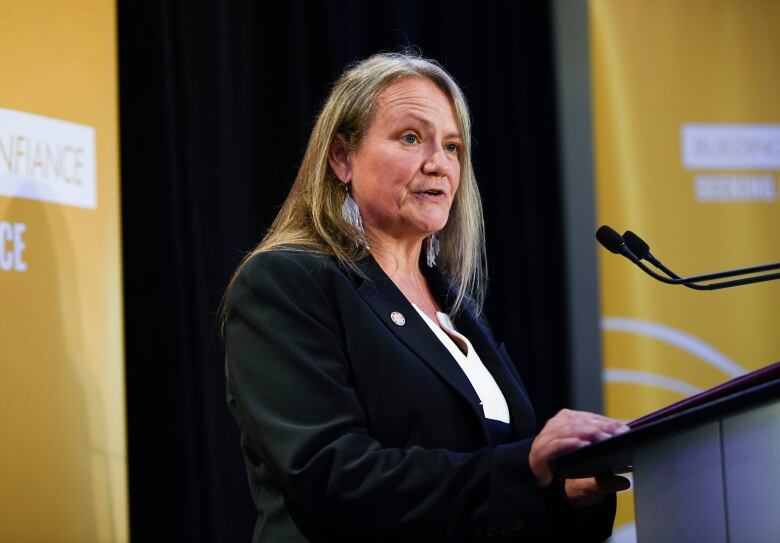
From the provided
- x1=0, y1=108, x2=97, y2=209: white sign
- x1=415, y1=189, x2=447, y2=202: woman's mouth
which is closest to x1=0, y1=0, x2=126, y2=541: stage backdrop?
x1=0, y1=108, x2=97, y2=209: white sign

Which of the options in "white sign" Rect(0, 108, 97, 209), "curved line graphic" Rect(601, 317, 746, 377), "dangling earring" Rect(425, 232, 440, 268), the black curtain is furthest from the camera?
"curved line graphic" Rect(601, 317, 746, 377)

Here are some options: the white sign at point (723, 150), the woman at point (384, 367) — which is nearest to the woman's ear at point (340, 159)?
the woman at point (384, 367)

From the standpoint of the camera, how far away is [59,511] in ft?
8.84

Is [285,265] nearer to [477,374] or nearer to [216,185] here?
[477,374]

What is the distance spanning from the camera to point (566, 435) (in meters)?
1.48

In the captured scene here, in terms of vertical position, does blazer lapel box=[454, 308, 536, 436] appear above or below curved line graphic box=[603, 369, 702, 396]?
above

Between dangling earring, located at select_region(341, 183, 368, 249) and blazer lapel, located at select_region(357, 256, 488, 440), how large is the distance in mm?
127

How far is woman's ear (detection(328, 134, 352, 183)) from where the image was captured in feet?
6.84

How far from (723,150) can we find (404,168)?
100 inches

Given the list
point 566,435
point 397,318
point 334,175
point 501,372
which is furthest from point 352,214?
point 566,435

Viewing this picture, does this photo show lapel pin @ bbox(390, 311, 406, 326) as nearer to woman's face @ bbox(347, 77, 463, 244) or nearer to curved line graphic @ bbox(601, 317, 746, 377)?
woman's face @ bbox(347, 77, 463, 244)

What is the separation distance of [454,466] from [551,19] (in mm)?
3028

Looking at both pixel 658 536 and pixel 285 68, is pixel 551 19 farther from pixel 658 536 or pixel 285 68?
pixel 658 536

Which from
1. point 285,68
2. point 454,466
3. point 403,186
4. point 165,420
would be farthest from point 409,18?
point 454,466
